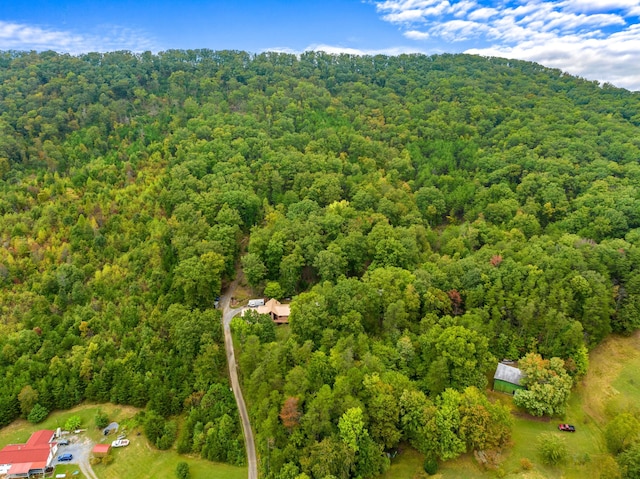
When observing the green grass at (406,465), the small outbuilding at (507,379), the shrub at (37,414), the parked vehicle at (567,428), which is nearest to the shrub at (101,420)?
A: the shrub at (37,414)

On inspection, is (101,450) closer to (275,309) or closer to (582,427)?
(275,309)

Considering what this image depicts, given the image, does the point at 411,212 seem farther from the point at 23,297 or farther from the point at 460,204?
the point at 23,297

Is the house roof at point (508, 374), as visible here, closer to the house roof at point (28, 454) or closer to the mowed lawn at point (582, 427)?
the mowed lawn at point (582, 427)

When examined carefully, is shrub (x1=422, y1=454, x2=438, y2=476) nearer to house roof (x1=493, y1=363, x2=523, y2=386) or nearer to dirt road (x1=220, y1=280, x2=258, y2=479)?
house roof (x1=493, y1=363, x2=523, y2=386)

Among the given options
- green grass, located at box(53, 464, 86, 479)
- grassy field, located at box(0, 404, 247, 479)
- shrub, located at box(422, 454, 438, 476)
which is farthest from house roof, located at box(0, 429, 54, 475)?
shrub, located at box(422, 454, 438, 476)

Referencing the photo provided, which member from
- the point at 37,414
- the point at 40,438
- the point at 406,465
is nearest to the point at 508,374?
the point at 406,465
